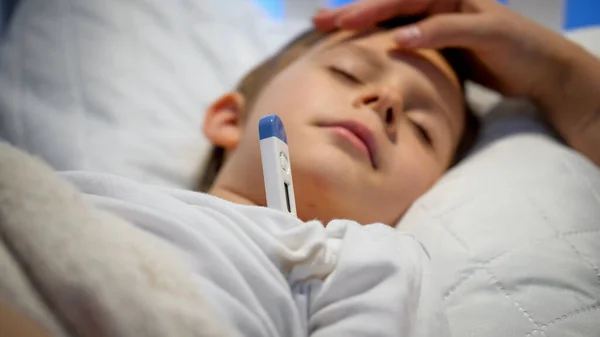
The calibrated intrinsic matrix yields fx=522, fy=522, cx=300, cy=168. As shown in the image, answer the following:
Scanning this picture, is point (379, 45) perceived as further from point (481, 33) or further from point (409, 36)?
point (481, 33)

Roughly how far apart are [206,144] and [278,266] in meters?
0.49

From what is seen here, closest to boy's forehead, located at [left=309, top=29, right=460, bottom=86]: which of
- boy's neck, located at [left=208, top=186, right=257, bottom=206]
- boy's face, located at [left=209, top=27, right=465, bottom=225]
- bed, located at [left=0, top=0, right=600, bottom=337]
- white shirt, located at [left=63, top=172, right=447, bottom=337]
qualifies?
boy's face, located at [left=209, top=27, right=465, bottom=225]

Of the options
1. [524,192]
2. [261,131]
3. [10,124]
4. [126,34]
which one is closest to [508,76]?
[524,192]

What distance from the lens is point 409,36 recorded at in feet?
2.49

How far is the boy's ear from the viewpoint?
83cm

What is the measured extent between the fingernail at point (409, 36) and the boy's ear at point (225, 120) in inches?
11.0

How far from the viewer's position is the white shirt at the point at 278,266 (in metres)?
0.41

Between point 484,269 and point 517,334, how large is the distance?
78 millimetres

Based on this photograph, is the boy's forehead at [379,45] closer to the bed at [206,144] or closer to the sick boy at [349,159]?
the sick boy at [349,159]

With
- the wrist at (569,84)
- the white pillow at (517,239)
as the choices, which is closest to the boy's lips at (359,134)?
the white pillow at (517,239)

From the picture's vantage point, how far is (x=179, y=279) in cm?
37

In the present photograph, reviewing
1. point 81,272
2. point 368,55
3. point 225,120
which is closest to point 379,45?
point 368,55

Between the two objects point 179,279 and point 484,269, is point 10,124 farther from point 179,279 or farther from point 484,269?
point 484,269

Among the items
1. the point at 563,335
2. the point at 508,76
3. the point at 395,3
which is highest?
the point at 395,3
